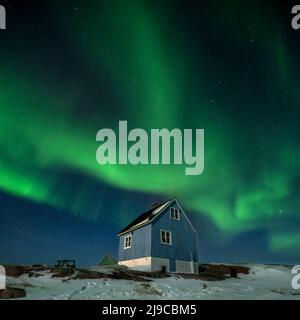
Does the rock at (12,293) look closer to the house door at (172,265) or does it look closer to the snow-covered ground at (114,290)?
the snow-covered ground at (114,290)

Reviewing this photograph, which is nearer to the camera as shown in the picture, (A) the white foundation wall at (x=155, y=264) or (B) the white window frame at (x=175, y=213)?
(A) the white foundation wall at (x=155, y=264)

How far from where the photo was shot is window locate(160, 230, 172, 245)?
33.6 m

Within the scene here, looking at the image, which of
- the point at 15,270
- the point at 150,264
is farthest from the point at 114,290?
the point at 150,264

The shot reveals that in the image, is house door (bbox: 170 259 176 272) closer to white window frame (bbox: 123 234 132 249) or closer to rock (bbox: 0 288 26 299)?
white window frame (bbox: 123 234 132 249)

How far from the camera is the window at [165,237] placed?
110 feet

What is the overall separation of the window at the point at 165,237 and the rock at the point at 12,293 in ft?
55.2

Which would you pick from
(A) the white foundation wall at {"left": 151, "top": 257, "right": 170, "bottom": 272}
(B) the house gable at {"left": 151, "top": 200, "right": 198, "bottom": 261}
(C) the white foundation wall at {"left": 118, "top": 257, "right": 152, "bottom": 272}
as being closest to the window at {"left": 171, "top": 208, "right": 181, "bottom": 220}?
(B) the house gable at {"left": 151, "top": 200, "right": 198, "bottom": 261}

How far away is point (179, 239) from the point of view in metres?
35.1

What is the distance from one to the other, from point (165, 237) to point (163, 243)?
0.71 metres

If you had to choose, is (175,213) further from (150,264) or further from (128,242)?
(150,264)

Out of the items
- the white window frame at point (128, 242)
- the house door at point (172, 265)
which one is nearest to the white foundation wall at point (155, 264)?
the house door at point (172, 265)

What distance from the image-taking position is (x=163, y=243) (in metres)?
33.5
